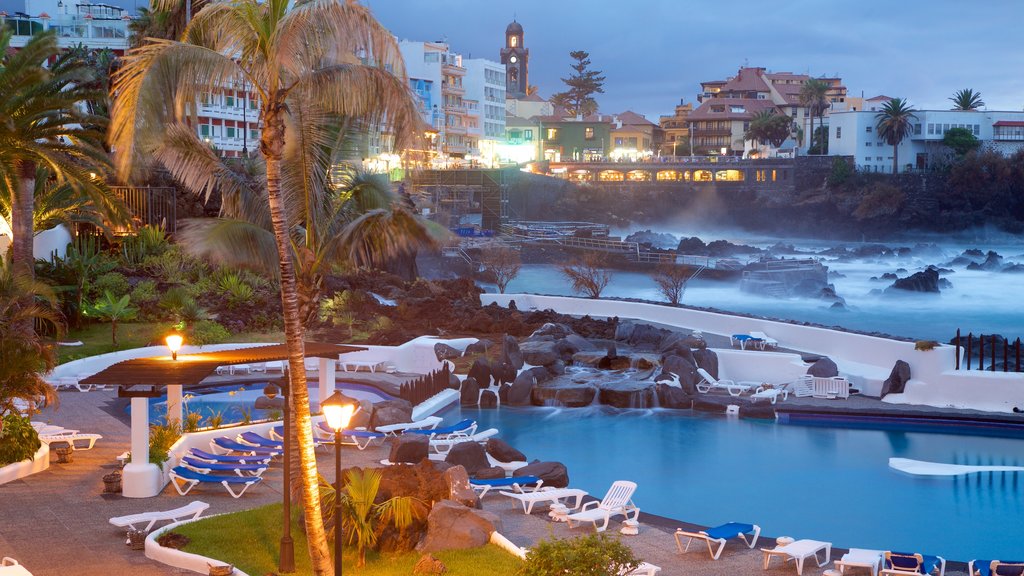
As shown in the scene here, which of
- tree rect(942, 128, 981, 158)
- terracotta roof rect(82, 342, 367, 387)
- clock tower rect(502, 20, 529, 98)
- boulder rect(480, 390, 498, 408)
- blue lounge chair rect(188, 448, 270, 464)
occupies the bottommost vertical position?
boulder rect(480, 390, 498, 408)

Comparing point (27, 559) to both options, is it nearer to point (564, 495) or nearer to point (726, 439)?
point (564, 495)

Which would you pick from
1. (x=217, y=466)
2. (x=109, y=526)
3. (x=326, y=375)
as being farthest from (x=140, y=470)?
(x=326, y=375)

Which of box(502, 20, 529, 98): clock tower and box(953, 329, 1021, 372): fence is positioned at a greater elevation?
box(502, 20, 529, 98): clock tower

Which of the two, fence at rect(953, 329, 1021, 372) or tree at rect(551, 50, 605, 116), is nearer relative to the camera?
fence at rect(953, 329, 1021, 372)

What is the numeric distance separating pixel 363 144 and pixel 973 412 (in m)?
13.7

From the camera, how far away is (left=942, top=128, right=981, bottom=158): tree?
8862 centimetres

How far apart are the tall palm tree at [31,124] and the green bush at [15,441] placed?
701 centimetres

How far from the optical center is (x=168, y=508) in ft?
41.9

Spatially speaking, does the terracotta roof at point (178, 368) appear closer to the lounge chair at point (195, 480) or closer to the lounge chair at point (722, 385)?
the lounge chair at point (195, 480)

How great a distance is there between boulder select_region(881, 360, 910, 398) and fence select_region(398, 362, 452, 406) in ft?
31.6

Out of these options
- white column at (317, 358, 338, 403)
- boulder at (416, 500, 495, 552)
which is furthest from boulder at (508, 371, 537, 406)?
boulder at (416, 500, 495, 552)

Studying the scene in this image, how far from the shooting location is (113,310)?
25250 millimetres

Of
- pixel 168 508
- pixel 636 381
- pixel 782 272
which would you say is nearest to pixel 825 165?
pixel 782 272

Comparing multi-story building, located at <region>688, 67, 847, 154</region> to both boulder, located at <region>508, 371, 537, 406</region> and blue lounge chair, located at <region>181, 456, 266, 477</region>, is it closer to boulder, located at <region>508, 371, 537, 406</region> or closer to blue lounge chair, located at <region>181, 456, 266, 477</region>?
boulder, located at <region>508, 371, 537, 406</region>
